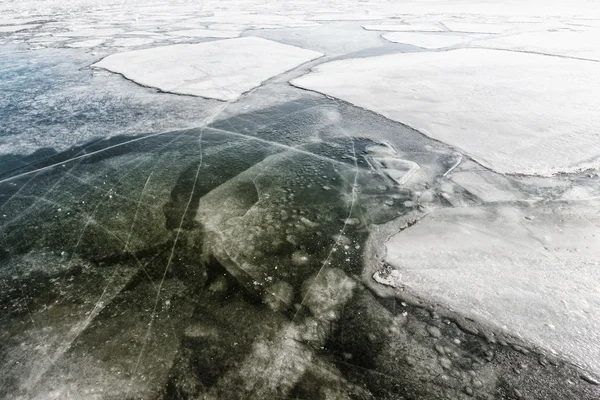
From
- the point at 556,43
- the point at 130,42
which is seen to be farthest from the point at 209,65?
the point at 556,43

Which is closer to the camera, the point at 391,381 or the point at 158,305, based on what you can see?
the point at 391,381

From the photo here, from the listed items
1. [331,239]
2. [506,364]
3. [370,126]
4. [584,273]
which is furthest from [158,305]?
[370,126]

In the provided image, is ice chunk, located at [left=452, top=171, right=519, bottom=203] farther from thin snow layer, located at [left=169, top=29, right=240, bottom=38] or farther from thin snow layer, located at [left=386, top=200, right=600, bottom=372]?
thin snow layer, located at [left=169, top=29, right=240, bottom=38]

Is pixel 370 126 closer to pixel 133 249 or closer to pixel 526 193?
pixel 526 193

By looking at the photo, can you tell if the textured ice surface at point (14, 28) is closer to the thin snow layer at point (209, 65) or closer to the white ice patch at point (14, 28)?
the white ice patch at point (14, 28)

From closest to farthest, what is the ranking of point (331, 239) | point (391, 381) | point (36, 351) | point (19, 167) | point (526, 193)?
point (391, 381) → point (36, 351) → point (331, 239) → point (526, 193) → point (19, 167)
